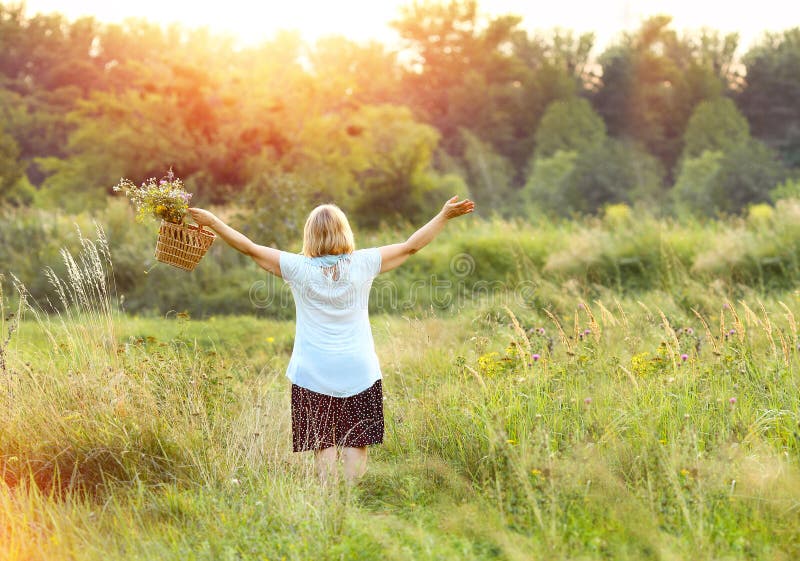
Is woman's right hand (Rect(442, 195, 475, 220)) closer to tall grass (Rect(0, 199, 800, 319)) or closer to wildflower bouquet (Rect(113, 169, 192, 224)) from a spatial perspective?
wildflower bouquet (Rect(113, 169, 192, 224))

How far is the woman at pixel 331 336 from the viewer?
443 centimetres

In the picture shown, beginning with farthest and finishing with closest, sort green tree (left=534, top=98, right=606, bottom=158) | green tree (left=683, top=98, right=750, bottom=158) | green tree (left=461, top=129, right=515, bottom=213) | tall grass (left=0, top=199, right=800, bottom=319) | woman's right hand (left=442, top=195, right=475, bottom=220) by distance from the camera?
green tree (left=534, top=98, right=606, bottom=158)
green tree (left=683, top=98, right=750, bottom=158)
green tree (left=461, top=129, right=515, bottom=213)
tall grass (left=0, top=199, right=800, bottom=319)
woman's right hand (left=442, top=195, right=475, bottom=220)

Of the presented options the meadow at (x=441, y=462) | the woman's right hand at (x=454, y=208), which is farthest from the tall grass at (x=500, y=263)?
the woman's right hand at (x=454, y=208)

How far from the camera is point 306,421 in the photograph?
14.9 feet

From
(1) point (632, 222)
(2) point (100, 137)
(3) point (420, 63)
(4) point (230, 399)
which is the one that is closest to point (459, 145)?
(3) point (420, 63)

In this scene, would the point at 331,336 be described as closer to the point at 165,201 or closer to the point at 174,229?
the point at 174,229

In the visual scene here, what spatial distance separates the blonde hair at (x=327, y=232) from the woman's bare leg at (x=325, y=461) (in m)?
1.05

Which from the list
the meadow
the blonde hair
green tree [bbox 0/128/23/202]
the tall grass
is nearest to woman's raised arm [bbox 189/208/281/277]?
the blonde hair

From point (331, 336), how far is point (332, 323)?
0.23 ft

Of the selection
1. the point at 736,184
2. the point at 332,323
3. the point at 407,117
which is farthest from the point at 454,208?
the point at 407,117

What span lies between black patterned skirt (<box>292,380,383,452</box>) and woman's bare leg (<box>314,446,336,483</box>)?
0.03 metres

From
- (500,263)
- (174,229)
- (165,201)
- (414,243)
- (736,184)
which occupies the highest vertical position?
(736,184)

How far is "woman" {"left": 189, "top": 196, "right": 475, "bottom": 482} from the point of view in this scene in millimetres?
4426

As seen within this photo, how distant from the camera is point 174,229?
190 inches
